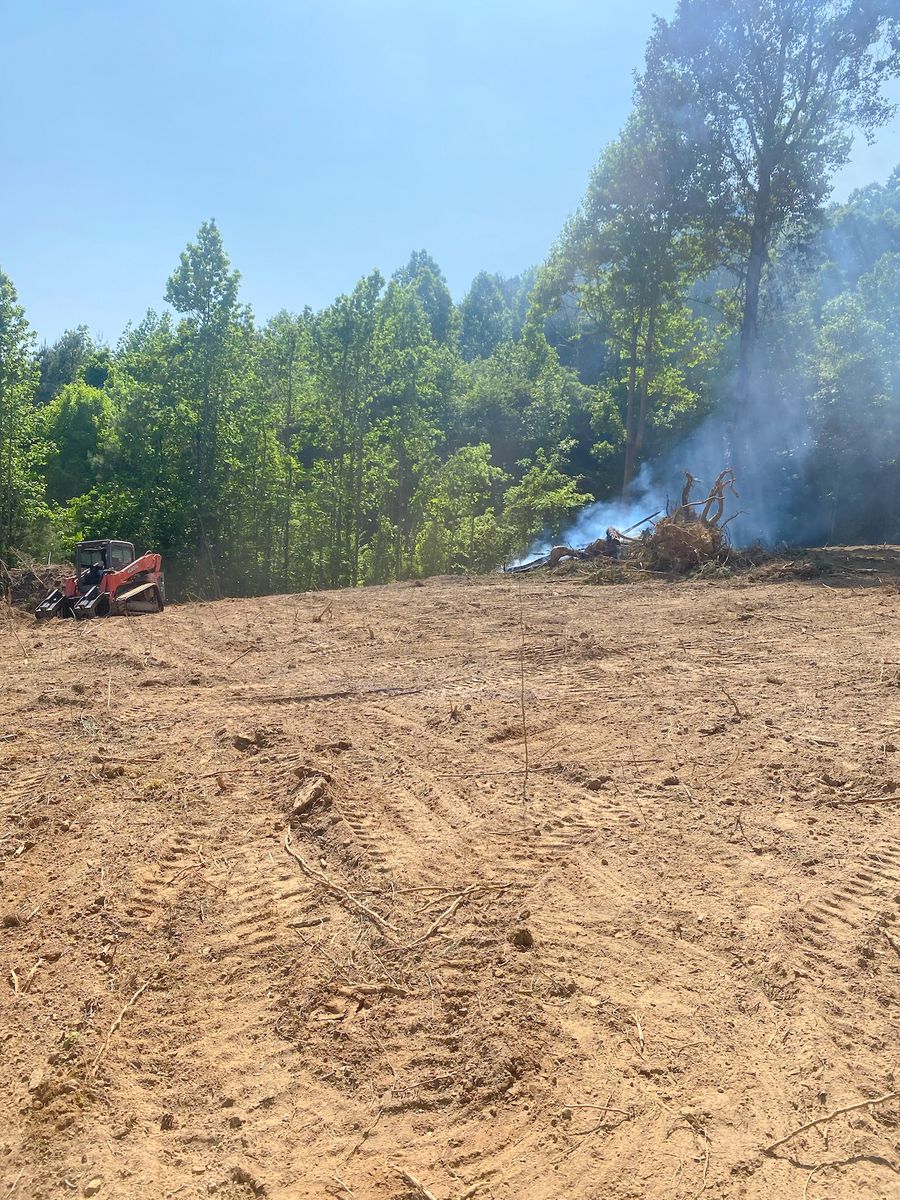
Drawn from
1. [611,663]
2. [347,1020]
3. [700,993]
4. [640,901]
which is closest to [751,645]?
[611,663]

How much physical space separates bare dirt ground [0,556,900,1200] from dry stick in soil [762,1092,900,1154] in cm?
1

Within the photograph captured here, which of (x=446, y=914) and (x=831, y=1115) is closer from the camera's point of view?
(x=831, y=1115)

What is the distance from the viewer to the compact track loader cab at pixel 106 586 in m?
12.8

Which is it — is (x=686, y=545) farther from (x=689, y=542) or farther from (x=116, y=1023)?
(x=116, y=1023)

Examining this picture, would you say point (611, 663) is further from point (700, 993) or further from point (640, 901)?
point (700, 993)

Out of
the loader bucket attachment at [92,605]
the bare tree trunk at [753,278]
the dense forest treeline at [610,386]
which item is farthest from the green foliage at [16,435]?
the bare tree trunk at [753,278]

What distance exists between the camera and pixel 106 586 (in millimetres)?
12805

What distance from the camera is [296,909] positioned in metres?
3.63

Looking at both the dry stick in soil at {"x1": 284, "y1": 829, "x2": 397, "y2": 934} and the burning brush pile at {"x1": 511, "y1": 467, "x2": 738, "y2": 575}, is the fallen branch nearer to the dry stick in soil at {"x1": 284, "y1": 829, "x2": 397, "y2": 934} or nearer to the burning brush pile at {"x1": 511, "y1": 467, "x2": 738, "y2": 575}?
the dry stick in soil at {"x1": 284, "y1": 829, "x2": 397, "y2": 934}

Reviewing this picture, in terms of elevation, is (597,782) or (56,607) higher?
(56,607)

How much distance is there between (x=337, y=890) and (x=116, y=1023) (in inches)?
42.8

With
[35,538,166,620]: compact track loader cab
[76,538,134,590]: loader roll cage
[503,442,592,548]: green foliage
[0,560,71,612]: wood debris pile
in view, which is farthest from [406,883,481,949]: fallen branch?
[503,442,592,548]: green foliage

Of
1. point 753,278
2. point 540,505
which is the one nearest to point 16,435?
point 540,505

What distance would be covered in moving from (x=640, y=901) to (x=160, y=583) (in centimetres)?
1244
